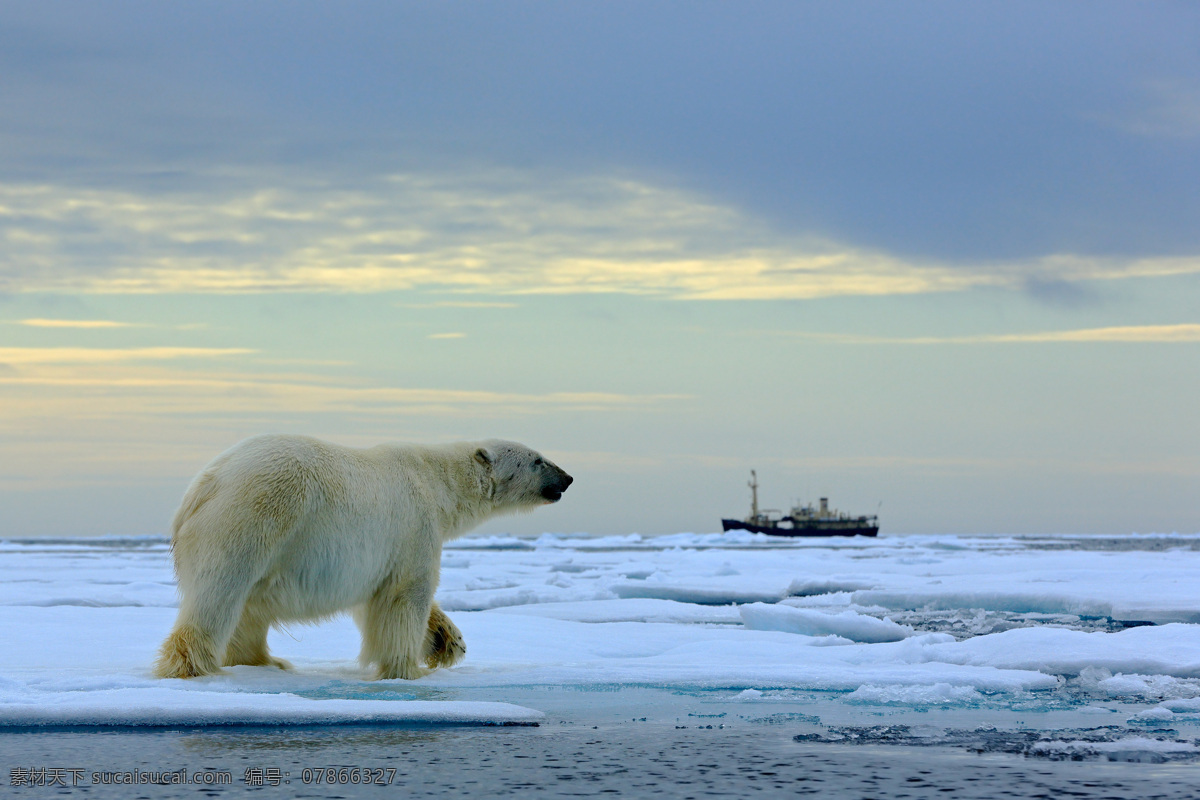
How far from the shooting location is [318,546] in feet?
18.8

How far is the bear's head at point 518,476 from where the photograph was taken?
6797 millimetres

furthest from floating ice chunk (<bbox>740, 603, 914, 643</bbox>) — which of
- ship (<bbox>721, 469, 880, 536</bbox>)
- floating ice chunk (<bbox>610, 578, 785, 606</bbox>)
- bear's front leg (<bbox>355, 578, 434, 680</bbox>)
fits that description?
ship (<bbox>721, 469, 880, 536</bbox>)

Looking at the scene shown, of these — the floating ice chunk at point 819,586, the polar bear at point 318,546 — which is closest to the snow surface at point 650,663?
the polar bear at point 318,546

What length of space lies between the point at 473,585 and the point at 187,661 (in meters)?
10.5

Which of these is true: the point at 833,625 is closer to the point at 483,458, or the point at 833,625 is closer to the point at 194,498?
the point at 483,458

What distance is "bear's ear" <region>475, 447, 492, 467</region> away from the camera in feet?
22.2

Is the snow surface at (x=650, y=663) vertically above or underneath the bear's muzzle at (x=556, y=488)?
underneath

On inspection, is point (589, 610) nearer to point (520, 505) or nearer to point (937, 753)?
point (520, 505)

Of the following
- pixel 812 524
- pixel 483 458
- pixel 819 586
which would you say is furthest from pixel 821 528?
pixel 483 458

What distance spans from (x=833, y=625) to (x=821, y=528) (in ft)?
219

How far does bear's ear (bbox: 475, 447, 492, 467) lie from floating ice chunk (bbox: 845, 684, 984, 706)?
256cm

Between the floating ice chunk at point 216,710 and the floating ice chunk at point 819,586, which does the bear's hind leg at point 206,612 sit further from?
the floating ice chunk at point 819,586

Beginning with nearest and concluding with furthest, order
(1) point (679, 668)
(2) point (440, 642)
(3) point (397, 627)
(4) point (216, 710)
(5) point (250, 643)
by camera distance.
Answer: (4) point (216, 710) → (5) point (250, 643) → (3) point (397, 627) → (1) point (679, 668) → (2) point (440, 642)

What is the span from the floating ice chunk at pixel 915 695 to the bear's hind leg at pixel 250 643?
10.4 feet
